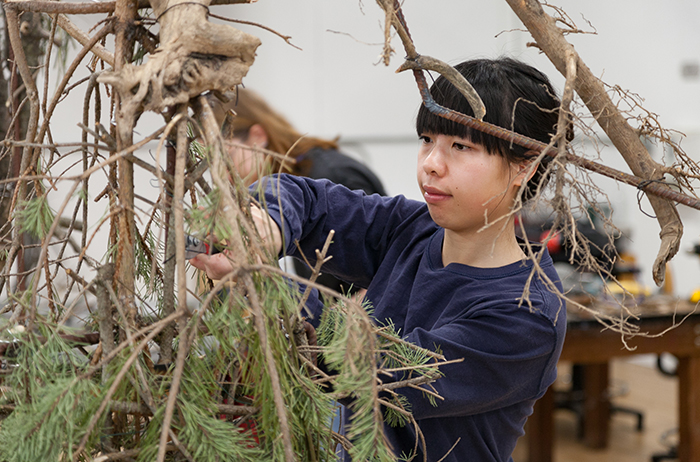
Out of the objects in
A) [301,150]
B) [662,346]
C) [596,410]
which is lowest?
[596,410]

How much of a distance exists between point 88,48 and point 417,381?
42 centimetres

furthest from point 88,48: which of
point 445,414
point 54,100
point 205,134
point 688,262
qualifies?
point 688,262

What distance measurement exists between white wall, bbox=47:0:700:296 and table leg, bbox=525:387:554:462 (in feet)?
5.15

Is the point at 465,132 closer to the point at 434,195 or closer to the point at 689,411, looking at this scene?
the point at 434,195

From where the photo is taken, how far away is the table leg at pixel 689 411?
2379 millimetres

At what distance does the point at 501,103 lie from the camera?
75 centimetres

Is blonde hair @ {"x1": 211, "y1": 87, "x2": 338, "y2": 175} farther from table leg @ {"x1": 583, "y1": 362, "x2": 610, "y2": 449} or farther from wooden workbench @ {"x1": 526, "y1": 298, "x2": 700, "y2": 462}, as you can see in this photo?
table leg @ {"x1": 583, "y1": 362, "x2": 610, "y2": 449}

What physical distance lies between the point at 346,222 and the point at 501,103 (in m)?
0.28

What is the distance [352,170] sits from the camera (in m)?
1.52

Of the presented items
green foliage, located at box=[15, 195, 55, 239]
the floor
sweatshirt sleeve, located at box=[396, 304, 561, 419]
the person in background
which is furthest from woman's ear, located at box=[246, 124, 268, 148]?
the floor

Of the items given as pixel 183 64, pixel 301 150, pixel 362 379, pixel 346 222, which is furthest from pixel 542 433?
pixel 183 64

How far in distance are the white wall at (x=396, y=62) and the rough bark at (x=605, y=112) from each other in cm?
264

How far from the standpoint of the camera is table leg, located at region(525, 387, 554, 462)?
2586 mm

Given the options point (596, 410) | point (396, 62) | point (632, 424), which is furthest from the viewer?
point (632, 424)
